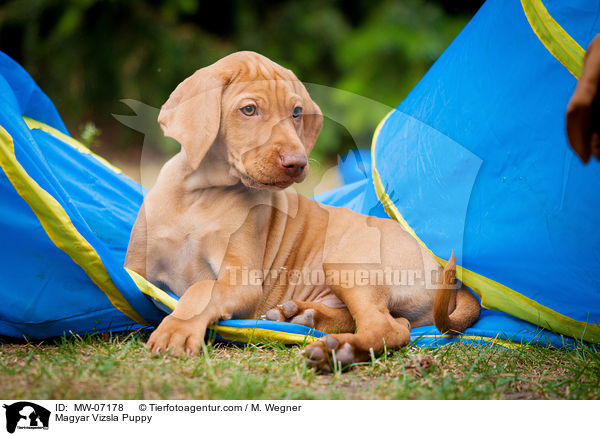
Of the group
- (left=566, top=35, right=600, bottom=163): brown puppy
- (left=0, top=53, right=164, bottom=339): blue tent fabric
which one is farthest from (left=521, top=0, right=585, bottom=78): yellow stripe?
(left=0, top=53, right=164, bottom=339): blue tent fabric

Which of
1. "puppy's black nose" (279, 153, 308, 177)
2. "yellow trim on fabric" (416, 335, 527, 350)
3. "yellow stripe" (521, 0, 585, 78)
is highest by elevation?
"yellow stripe" (521, 0, 585, 78)

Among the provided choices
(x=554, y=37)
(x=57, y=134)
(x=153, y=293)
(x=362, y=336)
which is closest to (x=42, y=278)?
(x=153, y=293)

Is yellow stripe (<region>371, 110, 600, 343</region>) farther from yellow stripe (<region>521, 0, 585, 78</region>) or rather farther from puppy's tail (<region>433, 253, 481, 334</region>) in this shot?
yellow stripe (<region>521, 0, 585, 78</region>)

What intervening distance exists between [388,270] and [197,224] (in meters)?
0.81

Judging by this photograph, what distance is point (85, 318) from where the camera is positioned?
2207 millimetres

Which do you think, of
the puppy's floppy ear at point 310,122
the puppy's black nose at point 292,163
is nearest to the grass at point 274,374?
the puppy's black nose at point 292,163

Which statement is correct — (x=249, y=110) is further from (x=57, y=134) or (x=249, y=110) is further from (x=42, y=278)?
(x=57, y=134)

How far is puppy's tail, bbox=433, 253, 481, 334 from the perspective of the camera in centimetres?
208

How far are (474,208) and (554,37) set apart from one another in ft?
2.45

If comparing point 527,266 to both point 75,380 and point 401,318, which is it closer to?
point 401,318

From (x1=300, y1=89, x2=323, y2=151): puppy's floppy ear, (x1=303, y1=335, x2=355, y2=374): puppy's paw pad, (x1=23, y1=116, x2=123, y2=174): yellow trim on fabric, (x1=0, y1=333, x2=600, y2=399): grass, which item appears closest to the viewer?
(x1=0, y1=333, x2=600, y2=399): grass

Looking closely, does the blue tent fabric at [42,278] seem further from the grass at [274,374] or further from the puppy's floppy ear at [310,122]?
the puppy's floppy ear at [310,122]
